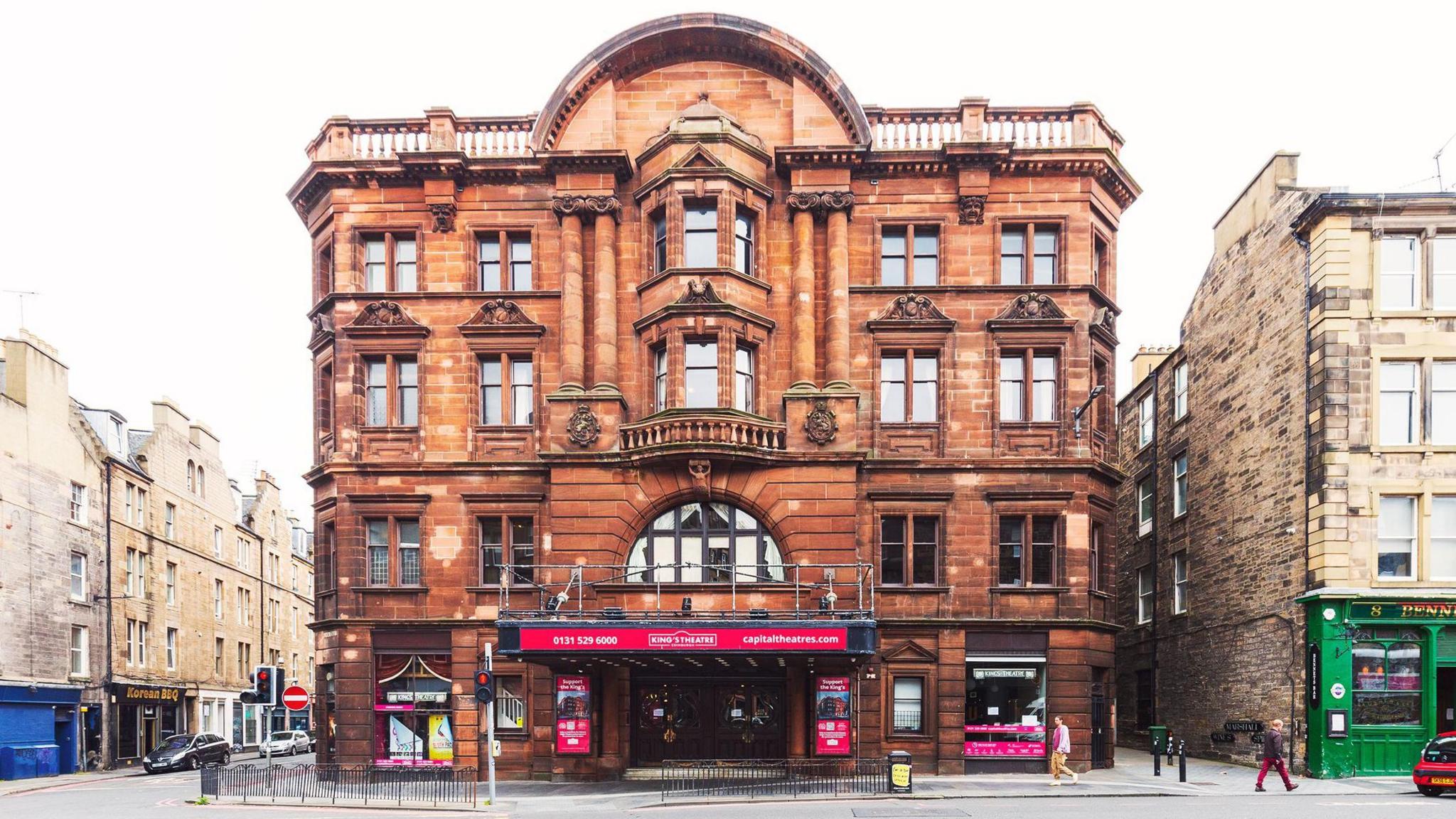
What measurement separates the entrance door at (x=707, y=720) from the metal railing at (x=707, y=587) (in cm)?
254

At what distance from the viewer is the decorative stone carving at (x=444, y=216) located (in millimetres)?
30672

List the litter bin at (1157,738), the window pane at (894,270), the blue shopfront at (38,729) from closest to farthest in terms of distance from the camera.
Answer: the litter bin at (1157,738)
the window pane at (894,270)
the blue shopfront at (38,729)

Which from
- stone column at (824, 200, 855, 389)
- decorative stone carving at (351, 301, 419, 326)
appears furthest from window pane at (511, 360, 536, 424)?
stone column at (824, 200, 855, 389)

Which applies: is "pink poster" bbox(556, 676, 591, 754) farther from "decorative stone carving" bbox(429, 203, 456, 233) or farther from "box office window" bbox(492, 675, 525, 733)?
"decorative stone carving" bbox(429, 203, 456, 233)

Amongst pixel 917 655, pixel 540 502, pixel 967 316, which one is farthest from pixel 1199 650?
pixel 540 502

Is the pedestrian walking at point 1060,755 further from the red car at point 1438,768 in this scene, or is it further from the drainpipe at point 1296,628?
the red car at point 1438,768

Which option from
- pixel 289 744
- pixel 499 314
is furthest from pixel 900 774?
pixel 289 744

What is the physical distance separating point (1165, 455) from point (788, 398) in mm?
17447

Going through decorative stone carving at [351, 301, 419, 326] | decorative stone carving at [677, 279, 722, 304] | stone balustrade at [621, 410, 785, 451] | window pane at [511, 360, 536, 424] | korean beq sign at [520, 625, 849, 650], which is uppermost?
decorative stone carving at [677, 279, 722, 304]

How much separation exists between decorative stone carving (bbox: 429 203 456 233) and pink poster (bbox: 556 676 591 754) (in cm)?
1285

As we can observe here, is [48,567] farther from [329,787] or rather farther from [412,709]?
[329,787]

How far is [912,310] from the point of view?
1190 inches

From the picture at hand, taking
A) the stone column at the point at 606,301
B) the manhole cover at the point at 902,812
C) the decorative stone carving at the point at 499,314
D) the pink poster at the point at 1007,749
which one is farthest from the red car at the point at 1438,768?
the decorative stone carving at the point at 499,314

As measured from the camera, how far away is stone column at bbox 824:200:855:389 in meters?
29.6
